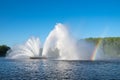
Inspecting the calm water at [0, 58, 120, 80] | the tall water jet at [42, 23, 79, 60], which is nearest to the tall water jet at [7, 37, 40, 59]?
the tall water jet at [42, 23, 79, 60]

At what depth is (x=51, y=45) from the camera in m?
125

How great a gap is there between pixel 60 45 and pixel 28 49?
1624cm

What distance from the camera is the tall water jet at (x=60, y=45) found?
392 ft

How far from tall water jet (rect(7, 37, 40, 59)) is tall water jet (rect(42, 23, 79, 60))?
158 inches

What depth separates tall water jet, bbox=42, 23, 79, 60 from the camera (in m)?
119

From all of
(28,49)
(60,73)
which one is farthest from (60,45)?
(60,73)

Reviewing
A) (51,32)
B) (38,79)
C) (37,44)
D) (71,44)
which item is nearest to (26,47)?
(37,44)

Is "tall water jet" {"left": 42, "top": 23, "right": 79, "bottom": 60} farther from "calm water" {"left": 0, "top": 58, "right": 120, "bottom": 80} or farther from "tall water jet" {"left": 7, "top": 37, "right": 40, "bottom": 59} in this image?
"calm water" {"left": 0, "top": 58, "right": 120, "bottom": 80}

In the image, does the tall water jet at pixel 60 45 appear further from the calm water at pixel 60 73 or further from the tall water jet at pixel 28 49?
the calm water at pixel 60 73

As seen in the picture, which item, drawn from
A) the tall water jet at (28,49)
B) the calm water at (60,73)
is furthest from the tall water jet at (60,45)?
the calm water at (60,73)

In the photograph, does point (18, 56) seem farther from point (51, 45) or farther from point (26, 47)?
Result: point (51, 45)

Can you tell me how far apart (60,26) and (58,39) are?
19.5 feet

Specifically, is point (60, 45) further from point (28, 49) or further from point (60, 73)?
point (60, 73)

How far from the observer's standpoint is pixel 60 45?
400 ft
